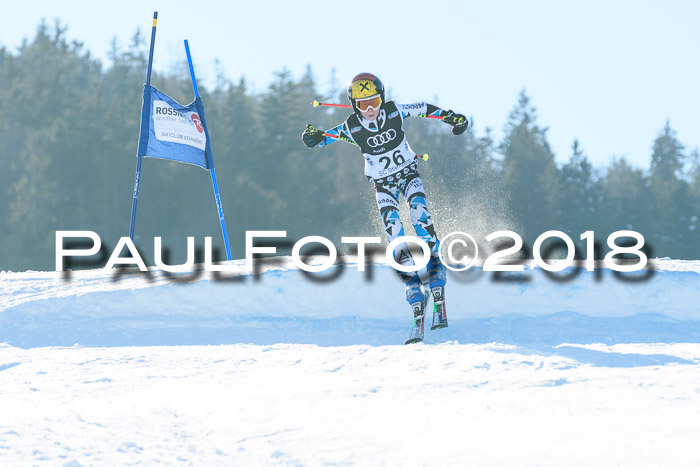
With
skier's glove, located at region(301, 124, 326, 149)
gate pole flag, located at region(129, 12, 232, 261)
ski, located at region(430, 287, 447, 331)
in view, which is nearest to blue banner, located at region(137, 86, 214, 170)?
gate pole flag, located at region(129, 12, 232, 261)

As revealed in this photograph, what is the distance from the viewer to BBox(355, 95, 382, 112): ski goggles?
688cm

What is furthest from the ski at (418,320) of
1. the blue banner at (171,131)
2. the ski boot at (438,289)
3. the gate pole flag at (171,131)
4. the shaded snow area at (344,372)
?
the blue banner at (171,131)

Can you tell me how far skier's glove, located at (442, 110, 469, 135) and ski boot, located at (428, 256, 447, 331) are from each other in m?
1.12

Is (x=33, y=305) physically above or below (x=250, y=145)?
below

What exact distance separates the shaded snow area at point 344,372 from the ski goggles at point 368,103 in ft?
6.18

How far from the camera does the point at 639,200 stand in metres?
51.3

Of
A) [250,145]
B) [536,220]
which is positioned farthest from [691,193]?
[250,145]

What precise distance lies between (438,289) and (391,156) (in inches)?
45.3

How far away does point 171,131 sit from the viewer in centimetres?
958

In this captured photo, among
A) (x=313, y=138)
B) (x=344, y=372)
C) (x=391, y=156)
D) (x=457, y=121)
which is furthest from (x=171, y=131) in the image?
(x=344, y=372)

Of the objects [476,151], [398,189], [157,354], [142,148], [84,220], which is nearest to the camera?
[157,354]

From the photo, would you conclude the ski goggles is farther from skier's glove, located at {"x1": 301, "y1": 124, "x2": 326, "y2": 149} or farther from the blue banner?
the blue banner

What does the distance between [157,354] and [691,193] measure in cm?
4945

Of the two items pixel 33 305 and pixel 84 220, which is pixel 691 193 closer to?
pixel 84 220
